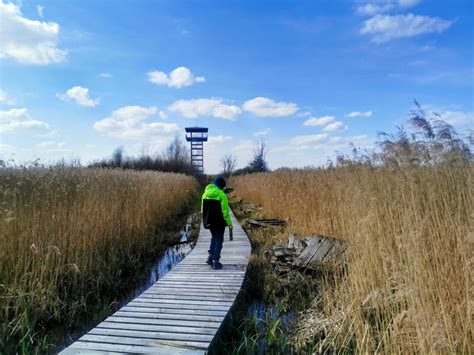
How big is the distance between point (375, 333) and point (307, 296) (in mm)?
1683

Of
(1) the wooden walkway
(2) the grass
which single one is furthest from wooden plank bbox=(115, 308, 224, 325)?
(2) the grass

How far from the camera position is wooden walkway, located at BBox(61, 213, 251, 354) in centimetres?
297

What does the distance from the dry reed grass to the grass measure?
2.96 meters

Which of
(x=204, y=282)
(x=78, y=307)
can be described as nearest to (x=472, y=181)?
(x=204, y=282)

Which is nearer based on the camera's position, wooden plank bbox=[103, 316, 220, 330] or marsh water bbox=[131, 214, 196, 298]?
wooden plank bbox=[103, 316, 220, 330]

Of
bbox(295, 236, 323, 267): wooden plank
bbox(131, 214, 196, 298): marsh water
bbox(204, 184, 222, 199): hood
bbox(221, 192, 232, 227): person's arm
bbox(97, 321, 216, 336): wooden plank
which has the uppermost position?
bbox(204, 184, 222, 199): hood

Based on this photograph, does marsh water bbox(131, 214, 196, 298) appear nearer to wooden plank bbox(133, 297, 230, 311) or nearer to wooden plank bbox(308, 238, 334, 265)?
wooden plank bbox(133, 297, 230, 311)

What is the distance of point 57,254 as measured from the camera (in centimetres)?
439

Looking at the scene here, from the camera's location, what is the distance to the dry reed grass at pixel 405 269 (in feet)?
8.46

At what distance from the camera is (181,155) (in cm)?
4312

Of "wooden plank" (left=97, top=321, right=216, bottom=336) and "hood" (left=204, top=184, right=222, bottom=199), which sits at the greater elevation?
"hood" (left=204, top=184, right=222, bottom=199)

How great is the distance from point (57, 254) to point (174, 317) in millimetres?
1930

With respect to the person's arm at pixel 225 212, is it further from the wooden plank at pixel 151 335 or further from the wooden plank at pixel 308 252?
the wooden plank at pixel 151 335

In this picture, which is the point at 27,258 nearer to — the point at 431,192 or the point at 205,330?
the point at 205,330
